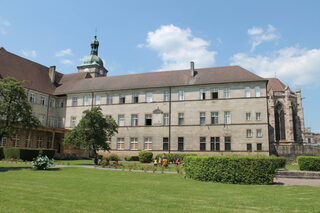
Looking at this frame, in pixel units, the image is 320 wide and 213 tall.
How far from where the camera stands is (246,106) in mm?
36688

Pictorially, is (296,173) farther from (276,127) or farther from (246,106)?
(276,127)

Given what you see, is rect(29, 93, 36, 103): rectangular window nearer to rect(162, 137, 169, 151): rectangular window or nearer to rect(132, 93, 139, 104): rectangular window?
rect(132, 93, 139, 104): rectangular window

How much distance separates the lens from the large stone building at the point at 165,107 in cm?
3650

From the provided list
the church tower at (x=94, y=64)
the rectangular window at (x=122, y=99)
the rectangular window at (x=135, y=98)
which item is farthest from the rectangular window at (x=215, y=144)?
the church tower at (x=94, y=64)

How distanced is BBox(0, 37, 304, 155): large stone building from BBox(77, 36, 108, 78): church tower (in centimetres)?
2867

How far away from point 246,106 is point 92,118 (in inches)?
802

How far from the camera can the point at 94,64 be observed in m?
77.6

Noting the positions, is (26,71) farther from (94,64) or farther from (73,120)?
(94,64)

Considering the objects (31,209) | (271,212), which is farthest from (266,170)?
(31,209)

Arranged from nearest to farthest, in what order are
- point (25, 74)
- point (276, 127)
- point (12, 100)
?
point (12, 100)
point (25, 74)
point (276, 127)

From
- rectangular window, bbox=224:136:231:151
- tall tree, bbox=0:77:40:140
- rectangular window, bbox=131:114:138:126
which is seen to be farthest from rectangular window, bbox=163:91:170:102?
tall tree, bbox=0:77:40:140

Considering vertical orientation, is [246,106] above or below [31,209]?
above

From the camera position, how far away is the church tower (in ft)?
256

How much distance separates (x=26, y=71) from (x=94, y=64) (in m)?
34.6
